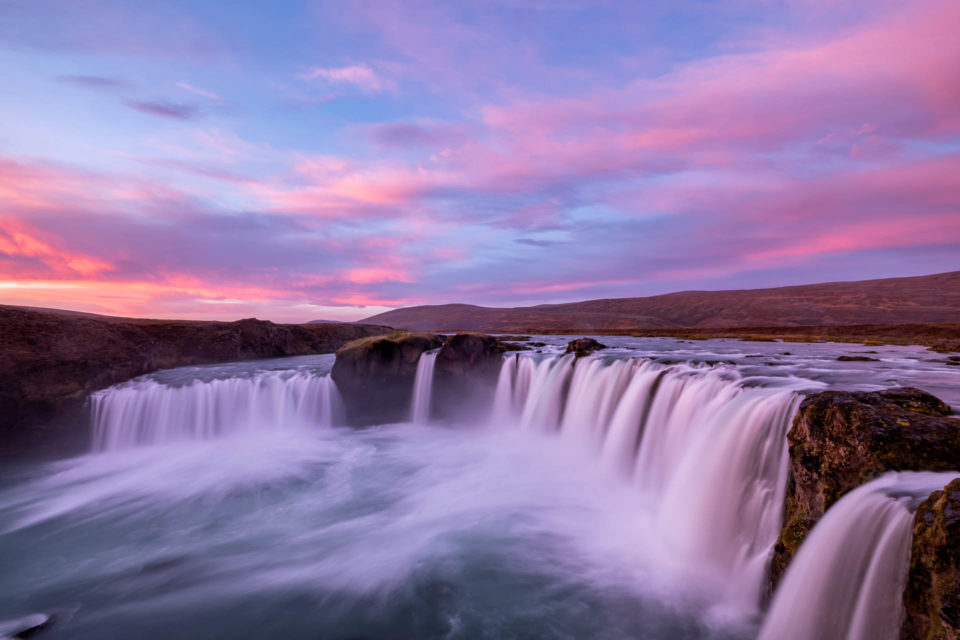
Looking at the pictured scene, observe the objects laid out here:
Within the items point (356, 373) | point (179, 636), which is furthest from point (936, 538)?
point (356, 373)

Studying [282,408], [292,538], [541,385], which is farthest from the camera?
[282,408]

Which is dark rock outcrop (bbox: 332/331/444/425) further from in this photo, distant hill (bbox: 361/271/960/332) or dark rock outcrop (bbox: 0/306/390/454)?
distant hill (bbox: 361/271/960/332)

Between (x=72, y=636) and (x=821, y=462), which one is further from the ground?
(x=821, y=462)

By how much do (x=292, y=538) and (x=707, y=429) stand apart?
9.85m

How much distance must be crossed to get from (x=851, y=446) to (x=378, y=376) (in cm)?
1963

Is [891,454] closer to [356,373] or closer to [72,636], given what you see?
[72,636]

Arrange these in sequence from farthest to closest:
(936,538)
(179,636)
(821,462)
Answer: (179,636)
(821,462)
(936,538)

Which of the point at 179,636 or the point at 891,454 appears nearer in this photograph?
the point at 891,454

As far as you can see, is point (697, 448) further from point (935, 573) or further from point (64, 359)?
point (64, 359)

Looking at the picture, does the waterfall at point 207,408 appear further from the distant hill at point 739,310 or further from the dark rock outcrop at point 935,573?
the distant hill at point 739,310

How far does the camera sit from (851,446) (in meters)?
5.25

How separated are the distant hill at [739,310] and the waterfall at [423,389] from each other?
5156 cm

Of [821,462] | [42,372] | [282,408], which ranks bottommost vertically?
[282,408]

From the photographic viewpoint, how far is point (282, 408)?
21.5 m
